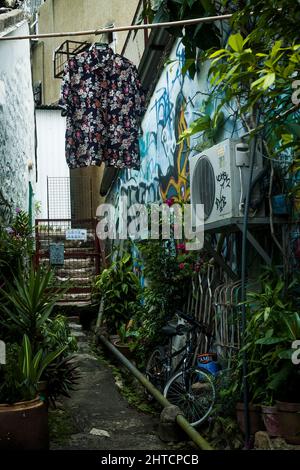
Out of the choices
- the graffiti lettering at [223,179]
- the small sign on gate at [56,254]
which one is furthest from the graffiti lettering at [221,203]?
the small sign on gate at [56,254]

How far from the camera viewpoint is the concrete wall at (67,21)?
16.5 metres

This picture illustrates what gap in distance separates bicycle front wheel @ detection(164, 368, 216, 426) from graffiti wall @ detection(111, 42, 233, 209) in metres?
2.31

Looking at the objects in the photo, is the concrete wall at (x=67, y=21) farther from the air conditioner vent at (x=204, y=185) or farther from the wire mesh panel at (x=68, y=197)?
the air conditioner vent at (x=204, y=185)

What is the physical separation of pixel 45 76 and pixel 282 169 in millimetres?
18721

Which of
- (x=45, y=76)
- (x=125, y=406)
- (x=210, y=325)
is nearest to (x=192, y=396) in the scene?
(x=210, y=325)

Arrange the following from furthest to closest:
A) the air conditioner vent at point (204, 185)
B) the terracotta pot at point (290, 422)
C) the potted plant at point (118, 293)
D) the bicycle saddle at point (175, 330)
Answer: the potted plant at point (118, 293)
the bicycle saddle at point (175, 330)
the air conditioner vent at point (204, 185)
the terracotta pot at point (290, 422)

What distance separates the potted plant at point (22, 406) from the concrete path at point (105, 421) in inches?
32.9

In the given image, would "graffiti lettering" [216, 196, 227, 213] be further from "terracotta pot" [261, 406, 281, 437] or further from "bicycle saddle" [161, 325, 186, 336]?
"terracotta pot" [261, 406, 281, 437]

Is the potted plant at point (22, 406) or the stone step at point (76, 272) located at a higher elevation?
the stone step at point (76, 272)

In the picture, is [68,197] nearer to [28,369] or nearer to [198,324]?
[198,324]

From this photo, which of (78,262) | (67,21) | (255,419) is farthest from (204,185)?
(67,21)

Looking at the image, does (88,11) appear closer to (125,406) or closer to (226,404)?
(125,406)

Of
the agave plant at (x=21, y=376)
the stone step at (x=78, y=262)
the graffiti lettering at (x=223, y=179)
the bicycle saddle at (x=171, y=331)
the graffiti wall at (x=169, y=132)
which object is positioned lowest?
the agave plant at (x=21, y=376)

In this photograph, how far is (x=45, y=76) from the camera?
22.3 meters
